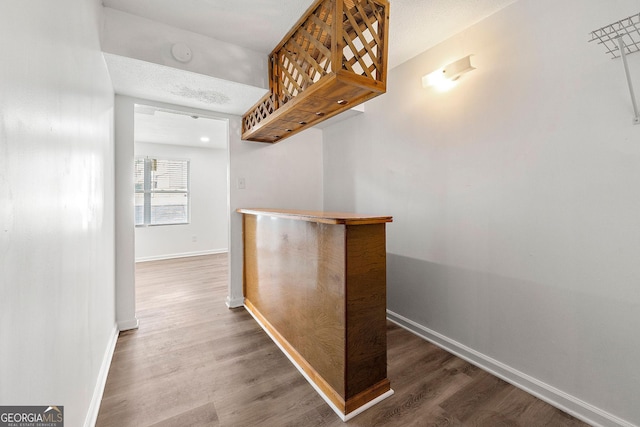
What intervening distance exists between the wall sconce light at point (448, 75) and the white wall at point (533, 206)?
79 millimetres

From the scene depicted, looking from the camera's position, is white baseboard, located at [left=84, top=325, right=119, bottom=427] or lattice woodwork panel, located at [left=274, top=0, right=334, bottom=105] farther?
lattice woodwork panel, located at [left=274, top=0, right=334, bottom=105]

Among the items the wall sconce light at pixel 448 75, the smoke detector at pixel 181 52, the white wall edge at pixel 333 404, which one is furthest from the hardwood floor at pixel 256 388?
the smoke detector at pixel 181 52

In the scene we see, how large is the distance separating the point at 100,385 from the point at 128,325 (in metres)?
0.90

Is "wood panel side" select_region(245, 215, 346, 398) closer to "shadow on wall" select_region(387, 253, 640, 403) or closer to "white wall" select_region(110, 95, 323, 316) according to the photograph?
"white wall" select_region(110, 95, 323, 316)

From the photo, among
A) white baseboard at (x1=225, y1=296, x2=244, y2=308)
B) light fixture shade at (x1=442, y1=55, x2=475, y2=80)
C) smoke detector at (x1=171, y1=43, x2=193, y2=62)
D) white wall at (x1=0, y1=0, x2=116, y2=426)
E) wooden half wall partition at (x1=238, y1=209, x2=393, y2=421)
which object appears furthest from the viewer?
white baseboard at (x1=225, y1=296, x2=244, y2=308)

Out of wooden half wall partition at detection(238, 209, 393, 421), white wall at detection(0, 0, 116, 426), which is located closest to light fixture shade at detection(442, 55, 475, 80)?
wooden half wall partition at detection(238, 209, 393, 421)

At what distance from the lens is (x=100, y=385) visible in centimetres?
151

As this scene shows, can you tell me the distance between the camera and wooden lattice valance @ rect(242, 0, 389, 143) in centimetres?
138

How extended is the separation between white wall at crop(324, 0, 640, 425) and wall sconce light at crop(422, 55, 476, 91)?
0.08 m

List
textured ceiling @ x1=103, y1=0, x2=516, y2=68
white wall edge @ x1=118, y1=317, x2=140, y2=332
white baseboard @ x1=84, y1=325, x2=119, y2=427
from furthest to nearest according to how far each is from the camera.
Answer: white wall edge @ x1=118, y1=317, x2=140, y2=332 → textured ceiling @ x1=103, y1=0, x2=516, y2=68 → white baseboard @ x1=84, y1=325, x2=119, y2=427

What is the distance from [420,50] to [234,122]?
189cm

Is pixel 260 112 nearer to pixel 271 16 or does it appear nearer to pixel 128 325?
pixel 271 16

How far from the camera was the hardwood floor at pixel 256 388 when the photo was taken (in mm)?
1384

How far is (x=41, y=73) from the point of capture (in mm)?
767
